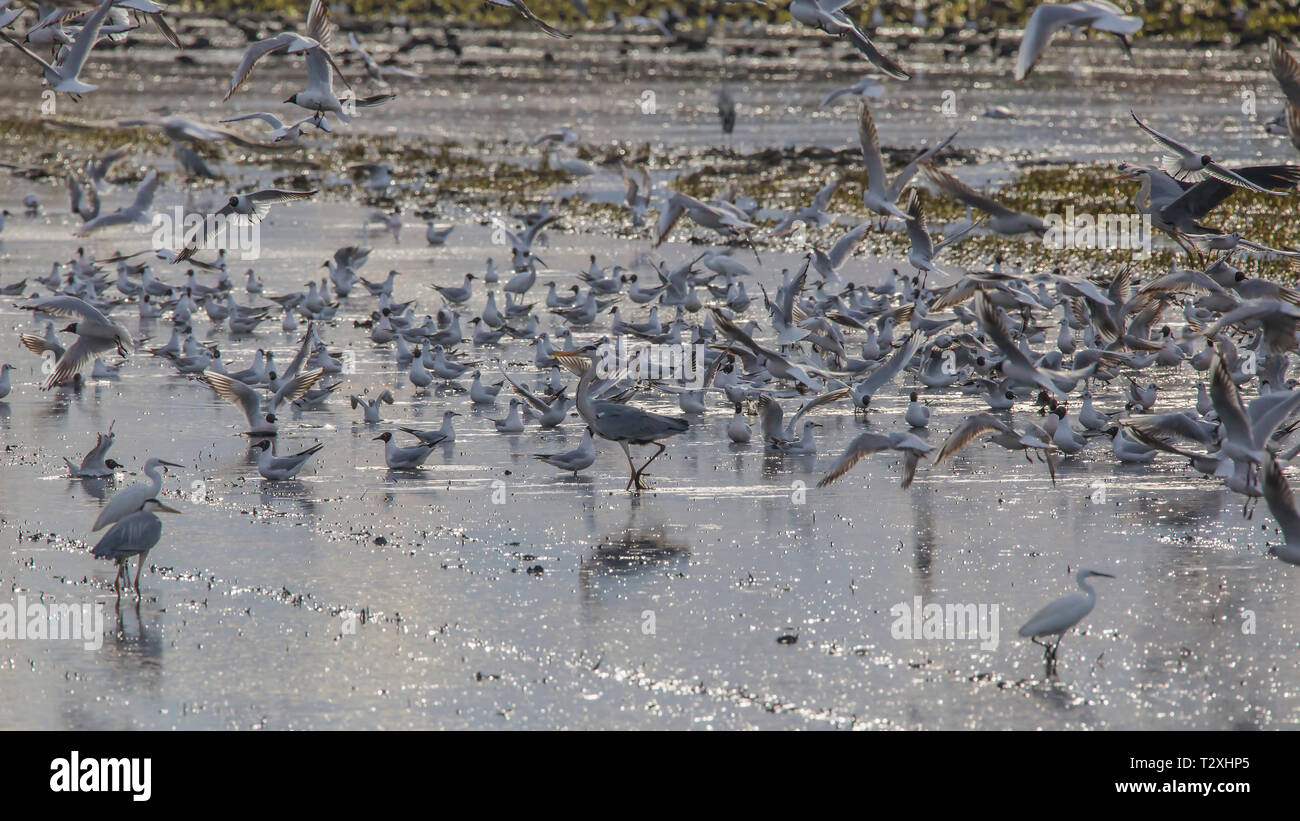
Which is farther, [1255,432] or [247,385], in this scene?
[247,385]

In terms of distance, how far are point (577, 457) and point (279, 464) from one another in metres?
2.34

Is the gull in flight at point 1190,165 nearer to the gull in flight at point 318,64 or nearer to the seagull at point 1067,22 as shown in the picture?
the seagull at point 1067,22

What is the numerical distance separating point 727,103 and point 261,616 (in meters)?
34.7

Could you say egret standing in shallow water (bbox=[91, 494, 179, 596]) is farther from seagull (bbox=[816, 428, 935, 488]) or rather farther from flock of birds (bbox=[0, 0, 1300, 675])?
seagull (bbox=[816, 428, 935, 488])

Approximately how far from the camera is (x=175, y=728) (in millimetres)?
7512

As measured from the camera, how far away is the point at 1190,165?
1163 centimetres

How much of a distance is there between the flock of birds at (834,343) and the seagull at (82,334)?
0.03 m

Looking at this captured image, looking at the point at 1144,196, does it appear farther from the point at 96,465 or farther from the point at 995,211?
the point at 96,465

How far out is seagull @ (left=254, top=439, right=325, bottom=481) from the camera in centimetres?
1205

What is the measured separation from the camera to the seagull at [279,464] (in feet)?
39.5

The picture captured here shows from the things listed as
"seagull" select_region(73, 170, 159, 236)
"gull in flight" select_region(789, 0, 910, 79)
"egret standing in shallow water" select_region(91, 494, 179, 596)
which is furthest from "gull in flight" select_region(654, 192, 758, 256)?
"egret standing in shallow water" select_region(91, 494, 179, 596)

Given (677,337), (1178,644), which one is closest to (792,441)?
(677,337)
